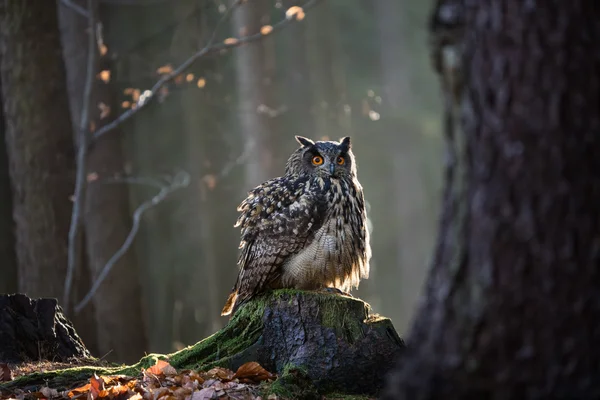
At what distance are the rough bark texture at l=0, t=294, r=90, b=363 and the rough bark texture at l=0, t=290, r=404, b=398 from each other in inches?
31.3

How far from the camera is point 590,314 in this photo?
2475 millimetres

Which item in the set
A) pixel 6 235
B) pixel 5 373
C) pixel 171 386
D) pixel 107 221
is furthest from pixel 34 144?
pixel 171 386

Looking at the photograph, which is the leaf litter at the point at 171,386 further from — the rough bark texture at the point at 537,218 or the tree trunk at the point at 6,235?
the tree trunk at the point at 6,235

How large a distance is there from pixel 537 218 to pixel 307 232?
320 centimetres

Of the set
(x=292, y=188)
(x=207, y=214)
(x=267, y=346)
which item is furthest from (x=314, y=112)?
(x=267, y=346)

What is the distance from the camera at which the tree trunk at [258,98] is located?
11002 millimetres

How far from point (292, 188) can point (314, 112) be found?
7.90m

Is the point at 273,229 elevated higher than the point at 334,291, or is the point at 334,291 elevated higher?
the point at 273,229

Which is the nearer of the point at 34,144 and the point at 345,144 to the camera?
the point at 345,144

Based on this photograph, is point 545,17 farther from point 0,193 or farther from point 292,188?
point 0,193

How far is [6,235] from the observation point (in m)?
7.94

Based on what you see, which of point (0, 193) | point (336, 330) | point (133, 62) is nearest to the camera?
point (336, 330)

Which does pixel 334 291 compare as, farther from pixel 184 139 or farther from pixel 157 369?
pixel 184 139

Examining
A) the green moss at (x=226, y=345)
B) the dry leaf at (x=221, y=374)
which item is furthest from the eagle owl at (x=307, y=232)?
the dry leaf at (x=221, y=374)
